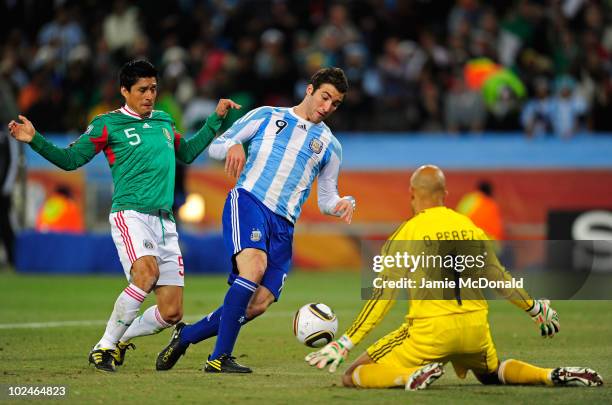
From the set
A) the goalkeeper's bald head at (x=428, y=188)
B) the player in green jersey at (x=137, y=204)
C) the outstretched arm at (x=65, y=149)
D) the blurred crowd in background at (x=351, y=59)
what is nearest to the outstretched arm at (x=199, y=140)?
the player in green jersey at (x=137, y=204)

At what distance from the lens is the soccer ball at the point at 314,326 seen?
821 cm

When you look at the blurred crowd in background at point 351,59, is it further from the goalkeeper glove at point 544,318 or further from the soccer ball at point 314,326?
the goalkeeper glove at point 544,318

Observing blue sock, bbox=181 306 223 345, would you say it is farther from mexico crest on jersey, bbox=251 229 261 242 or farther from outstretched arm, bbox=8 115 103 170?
outstretched arm, bbox=8 115 103 170

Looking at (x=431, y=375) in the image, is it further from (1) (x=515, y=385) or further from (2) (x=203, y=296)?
(2) (x=203, y=296)

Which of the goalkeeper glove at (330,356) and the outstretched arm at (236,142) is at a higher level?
the outstretched arm at (236,142)

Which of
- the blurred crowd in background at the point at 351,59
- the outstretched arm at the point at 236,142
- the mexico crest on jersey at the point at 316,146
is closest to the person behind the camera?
the outstretched arm at the point at 236,142

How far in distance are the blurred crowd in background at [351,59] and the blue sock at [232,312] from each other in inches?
445

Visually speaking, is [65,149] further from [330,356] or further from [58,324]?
[58,324]

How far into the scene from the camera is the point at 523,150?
1961 centimetres

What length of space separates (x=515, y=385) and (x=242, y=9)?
16.7m

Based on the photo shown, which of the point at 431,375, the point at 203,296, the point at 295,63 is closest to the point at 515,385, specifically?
the point at 431,375

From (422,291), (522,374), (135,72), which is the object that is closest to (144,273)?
(135,72)

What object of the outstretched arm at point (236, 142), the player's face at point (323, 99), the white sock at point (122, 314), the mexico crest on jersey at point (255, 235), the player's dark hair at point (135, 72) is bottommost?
the white sock at point (122, 314)

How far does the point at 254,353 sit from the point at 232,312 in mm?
1678
